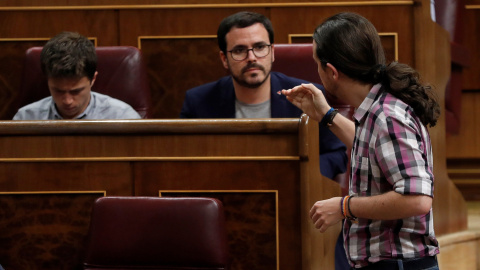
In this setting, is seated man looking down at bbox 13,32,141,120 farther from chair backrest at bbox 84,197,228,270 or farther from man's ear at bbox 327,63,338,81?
man's ear at bbox 327,63,338,81

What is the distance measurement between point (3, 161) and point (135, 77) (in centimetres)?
35

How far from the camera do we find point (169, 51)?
125cm

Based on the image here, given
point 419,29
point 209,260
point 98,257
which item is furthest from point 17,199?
point 419,29

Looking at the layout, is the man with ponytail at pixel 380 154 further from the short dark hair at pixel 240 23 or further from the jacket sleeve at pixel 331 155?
the short dark hair at pixel 240 23

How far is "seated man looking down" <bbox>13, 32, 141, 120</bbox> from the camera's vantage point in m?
1.07

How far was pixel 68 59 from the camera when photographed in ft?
3.51

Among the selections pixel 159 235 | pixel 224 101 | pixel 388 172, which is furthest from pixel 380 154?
pixel 224 101

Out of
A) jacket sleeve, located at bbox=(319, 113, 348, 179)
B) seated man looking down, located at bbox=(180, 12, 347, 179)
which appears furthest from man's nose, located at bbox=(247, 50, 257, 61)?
jacket sleeve, located at bbox=(319, 113, 348, 179)

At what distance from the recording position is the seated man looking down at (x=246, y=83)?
102 cm

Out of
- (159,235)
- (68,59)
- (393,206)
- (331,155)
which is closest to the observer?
(393,206)

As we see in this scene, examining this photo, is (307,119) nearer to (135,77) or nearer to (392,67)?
(392,67)

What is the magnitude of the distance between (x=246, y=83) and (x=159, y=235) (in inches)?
13.3

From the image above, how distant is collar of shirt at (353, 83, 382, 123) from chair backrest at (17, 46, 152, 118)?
0.63 m

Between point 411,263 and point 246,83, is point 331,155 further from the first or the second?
point 411,263
